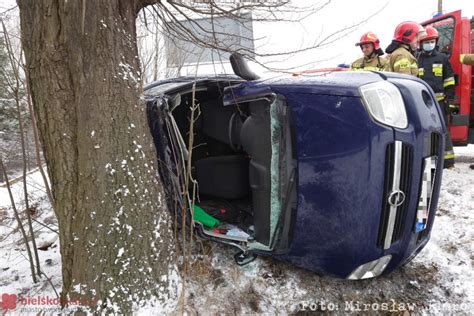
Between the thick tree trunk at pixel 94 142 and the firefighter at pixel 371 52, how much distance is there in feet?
13.1

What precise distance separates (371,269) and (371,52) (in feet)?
12.7

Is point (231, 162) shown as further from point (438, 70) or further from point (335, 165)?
point (438, 70)

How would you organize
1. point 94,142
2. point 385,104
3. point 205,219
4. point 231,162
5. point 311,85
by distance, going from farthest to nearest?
point 231,162
point 205,219
point 311,85
point 385,104
point 94,142

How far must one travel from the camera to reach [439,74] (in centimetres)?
454

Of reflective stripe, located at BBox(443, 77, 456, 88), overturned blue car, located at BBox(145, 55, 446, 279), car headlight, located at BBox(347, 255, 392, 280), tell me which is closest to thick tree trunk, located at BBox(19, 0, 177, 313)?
overturned blue car, located at BBox(145, 55, 446, 279)

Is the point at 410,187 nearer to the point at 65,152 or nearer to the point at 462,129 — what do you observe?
the point at 65,152

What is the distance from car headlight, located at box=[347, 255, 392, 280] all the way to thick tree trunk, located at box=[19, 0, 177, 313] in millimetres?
1249

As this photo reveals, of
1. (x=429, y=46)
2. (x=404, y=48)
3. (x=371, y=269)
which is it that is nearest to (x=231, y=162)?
(x=371, y=269)

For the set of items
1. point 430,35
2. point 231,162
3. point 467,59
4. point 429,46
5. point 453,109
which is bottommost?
point 231,162

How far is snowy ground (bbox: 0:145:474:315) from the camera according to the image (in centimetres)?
225

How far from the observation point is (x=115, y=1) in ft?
6.38

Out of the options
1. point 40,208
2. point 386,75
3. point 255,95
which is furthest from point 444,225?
point 40,208

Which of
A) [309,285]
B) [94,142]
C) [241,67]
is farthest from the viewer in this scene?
[241,67]

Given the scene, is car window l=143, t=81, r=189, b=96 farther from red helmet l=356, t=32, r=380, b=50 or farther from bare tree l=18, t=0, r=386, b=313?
red helmet l=356, t=32, r=380, b=50
